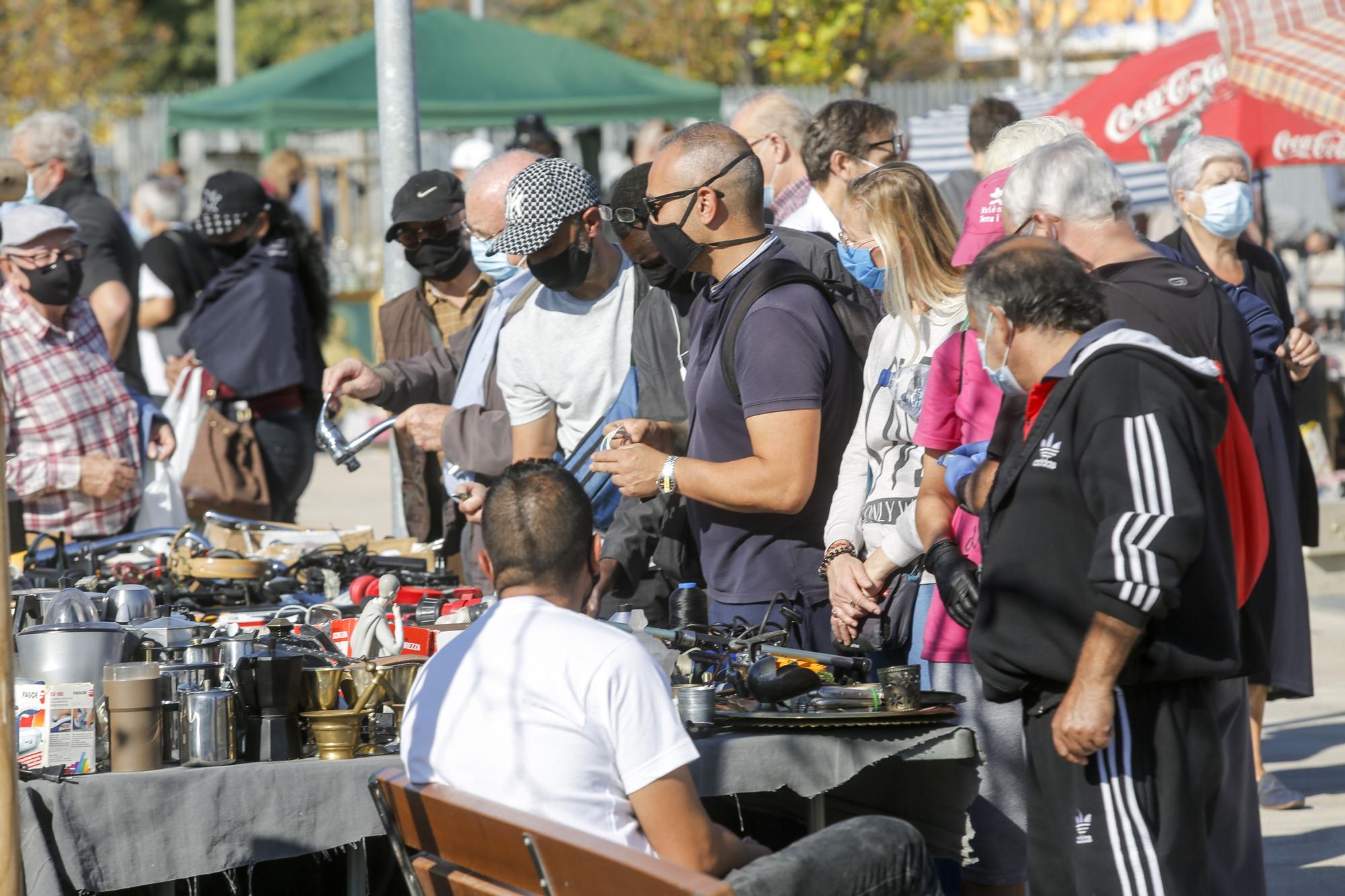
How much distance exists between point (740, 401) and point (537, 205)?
Result: 0.92 m

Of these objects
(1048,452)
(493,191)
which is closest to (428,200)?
(493,191)

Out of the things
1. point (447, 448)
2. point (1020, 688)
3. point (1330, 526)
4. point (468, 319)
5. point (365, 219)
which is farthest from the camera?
point (365, 219)

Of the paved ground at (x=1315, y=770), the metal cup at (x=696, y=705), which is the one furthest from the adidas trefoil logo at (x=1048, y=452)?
the paved ground at (x=1315, y=770)

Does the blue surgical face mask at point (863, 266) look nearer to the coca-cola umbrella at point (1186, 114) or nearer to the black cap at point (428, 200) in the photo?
the black cap at point (428, 200)

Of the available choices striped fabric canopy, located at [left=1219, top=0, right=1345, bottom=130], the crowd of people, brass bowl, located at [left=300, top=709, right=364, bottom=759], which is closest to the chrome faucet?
the crowd of people

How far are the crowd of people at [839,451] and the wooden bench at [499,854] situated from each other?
0.27 ft

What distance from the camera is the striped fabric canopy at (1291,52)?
23.7ft

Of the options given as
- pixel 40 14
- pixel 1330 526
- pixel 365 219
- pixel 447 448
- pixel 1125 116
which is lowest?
pixel 1330 526

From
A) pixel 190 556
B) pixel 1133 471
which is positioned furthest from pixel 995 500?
pixel 190 556

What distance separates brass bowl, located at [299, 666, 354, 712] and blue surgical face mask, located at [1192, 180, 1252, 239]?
→ 3433mm

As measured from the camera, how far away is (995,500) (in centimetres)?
317

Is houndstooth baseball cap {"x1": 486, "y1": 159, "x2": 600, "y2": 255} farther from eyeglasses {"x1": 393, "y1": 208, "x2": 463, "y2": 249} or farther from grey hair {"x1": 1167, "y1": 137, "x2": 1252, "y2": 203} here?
grey hair {"x1": 1167, "y1": 137, "x2": 1252, "y2": 203}

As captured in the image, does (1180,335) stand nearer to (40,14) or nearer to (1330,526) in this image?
(1330,526)

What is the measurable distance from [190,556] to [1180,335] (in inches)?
122
